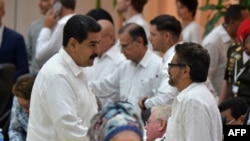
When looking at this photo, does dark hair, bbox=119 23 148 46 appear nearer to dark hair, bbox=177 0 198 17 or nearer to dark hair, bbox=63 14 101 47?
dark hair, bbox=177 0 198 17

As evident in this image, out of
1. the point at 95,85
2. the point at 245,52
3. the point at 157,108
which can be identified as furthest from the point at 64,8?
the point at 157,108

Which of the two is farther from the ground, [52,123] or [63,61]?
[63,61]

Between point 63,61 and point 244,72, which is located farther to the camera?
point 244,72

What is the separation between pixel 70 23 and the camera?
5.33 meters

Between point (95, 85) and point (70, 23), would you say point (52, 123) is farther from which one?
point (95, 85)

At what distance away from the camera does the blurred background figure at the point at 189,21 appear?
9.16m

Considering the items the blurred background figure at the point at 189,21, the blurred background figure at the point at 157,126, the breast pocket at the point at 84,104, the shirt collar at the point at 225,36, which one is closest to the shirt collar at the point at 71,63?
the breast pocket at the point at 84,104

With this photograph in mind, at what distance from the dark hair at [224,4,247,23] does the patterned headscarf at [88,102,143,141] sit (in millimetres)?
5004

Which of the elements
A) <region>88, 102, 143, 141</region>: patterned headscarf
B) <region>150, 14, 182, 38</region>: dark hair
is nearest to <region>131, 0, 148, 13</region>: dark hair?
<region>150, 14, 182, 38</region>: dark hair

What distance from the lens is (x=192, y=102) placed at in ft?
17.7

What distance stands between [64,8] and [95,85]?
1.54 metres

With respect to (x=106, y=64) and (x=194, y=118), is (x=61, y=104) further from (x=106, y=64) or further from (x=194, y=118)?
(x=106, y=64)

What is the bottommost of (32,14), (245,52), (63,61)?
(32,14)

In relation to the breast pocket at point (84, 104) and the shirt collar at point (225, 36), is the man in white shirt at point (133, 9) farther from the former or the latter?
the breast pocket at point (84, 104)
